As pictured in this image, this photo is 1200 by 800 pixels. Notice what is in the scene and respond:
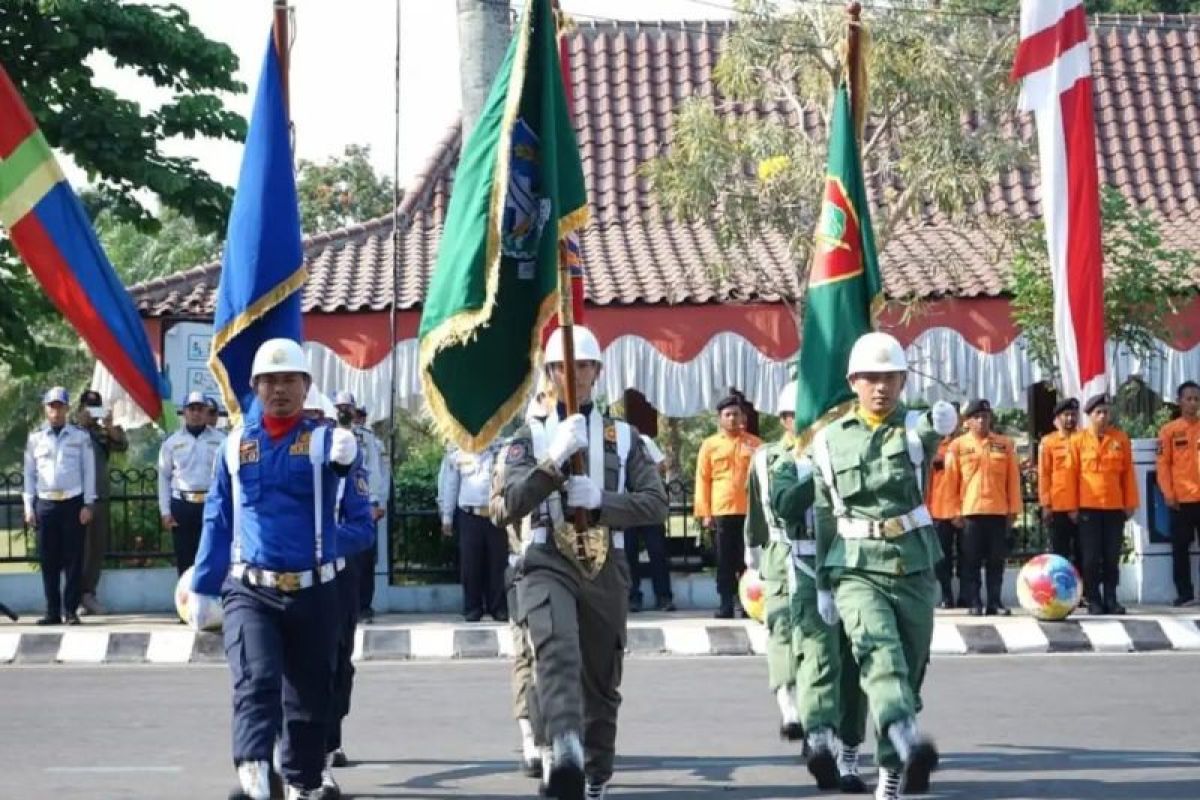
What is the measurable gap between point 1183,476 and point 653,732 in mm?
8263

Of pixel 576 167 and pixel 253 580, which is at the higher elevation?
pixel 576 167

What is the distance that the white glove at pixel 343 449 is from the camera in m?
9.43

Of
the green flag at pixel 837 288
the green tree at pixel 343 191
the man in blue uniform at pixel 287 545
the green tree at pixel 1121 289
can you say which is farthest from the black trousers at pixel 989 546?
the green tree at pixel 343 191

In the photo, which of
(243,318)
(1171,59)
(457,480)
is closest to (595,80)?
(1171,59)

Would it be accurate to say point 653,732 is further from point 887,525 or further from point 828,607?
point 887,525

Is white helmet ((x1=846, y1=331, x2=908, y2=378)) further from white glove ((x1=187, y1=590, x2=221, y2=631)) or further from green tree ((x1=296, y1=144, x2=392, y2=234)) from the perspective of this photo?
green tree ((x1=296, y1=144, x2=392, y2=234))

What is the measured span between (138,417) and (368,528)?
1557cm

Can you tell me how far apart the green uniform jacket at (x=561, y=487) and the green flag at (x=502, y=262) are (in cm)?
48

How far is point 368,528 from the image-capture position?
9.84m

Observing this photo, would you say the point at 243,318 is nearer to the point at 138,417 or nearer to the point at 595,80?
the point at 138,417

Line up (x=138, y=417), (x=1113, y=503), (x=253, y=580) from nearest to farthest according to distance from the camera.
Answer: (x=253, y=580) → (x=1113, y=503) → (x=138, y=417)

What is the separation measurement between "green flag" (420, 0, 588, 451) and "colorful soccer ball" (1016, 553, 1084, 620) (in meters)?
8.34

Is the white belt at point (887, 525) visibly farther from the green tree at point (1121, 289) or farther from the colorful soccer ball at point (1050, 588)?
the green tree at point (1121, 289)

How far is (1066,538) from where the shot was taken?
19.8 metres
